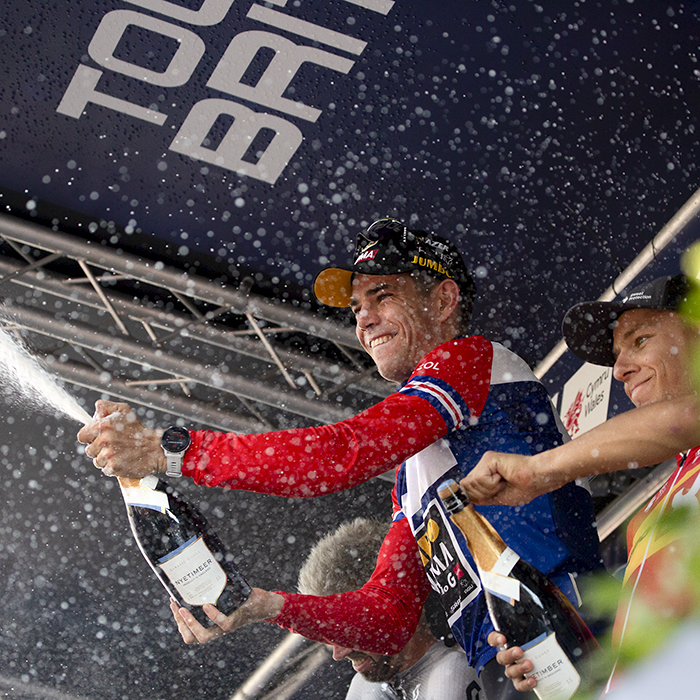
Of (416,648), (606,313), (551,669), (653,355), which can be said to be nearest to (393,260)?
(606,313)

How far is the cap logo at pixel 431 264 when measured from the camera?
2.49m

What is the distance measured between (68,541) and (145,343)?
436cm

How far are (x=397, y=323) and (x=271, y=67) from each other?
7.55ft

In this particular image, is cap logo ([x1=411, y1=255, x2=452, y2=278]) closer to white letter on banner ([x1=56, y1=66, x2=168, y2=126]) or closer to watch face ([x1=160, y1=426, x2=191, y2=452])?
watch face ([x1=160, y1=426, x2=191, y2=452])

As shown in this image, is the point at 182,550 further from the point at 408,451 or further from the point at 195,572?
the point at 408,451

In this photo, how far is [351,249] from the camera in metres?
5.12

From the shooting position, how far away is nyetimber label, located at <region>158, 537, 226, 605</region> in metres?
1.96

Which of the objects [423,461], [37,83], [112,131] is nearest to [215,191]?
[112,131]

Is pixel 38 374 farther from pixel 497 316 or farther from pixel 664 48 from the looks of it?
pixel 664 48

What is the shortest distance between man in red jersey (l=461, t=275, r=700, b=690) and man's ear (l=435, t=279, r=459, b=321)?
1.18 ft

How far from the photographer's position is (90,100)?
14.7 ft

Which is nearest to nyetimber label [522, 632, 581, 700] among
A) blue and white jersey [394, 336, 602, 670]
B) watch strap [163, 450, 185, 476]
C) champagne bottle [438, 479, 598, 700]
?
champagne bottle [438, 479, 598, 700]

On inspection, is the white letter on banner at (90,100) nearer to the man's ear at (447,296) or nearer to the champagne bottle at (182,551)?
the man's ear at (447,296)

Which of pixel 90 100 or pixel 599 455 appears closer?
pixel 599 455
